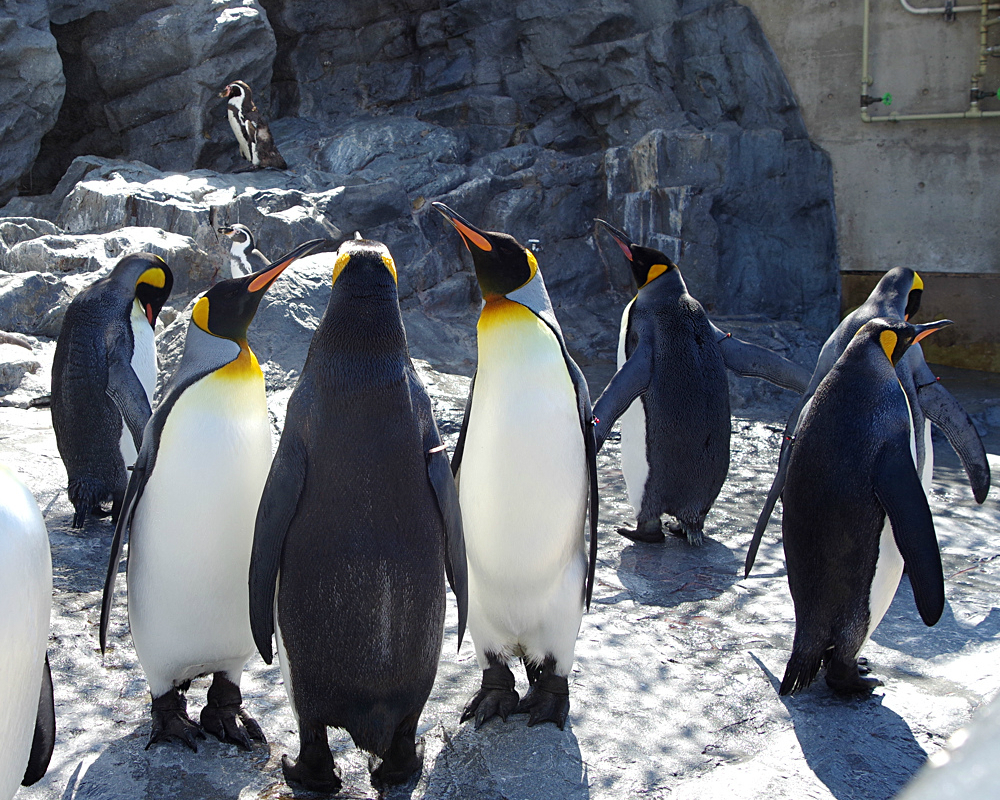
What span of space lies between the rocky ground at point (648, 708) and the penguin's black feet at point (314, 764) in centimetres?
4

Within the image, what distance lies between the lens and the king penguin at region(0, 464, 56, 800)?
5.09 feet

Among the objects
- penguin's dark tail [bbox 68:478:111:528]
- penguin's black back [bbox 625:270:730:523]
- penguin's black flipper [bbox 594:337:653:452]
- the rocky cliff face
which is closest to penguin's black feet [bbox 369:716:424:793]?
penguin's black flipper [bbox 594:337:653:452]

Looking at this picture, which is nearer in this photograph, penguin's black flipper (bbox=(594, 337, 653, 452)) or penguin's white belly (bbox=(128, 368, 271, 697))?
penguin's white belly (bbox=(128, 368, 271, 697))

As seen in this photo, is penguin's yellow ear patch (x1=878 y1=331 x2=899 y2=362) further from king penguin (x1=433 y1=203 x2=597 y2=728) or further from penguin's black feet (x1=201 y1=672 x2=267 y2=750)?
penguin's black feet (x1=201 y1=672 x2=267 y2=750)

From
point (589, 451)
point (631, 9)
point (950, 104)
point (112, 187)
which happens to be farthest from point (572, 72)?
point (589, 451)

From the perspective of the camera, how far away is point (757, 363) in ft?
14.6

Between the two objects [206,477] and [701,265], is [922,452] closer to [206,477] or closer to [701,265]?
[206,477]

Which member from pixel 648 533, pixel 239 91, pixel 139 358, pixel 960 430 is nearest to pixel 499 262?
pixel 648 533

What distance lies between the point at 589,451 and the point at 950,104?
8.63 metres

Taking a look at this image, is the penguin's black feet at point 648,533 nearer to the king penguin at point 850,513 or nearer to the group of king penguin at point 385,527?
the group of king penguin at point 385,527

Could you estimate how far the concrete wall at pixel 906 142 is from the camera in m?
9.30

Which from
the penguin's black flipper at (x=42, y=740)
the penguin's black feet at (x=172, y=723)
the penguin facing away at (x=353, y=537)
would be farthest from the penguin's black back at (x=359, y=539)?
the penguin's black flipper at (x=42, y=740)

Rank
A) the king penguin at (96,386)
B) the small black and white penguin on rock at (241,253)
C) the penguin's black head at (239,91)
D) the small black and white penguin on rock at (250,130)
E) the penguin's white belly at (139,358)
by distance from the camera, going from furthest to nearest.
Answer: the penguin's black head at (239,91)
the small black and white penguin on rock at (250,130)
the small black and white penguin on rock at (241,253)
the penguin's white belly at (139,358)
the king penguin at (96,386)

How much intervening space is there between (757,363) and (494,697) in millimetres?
2511
